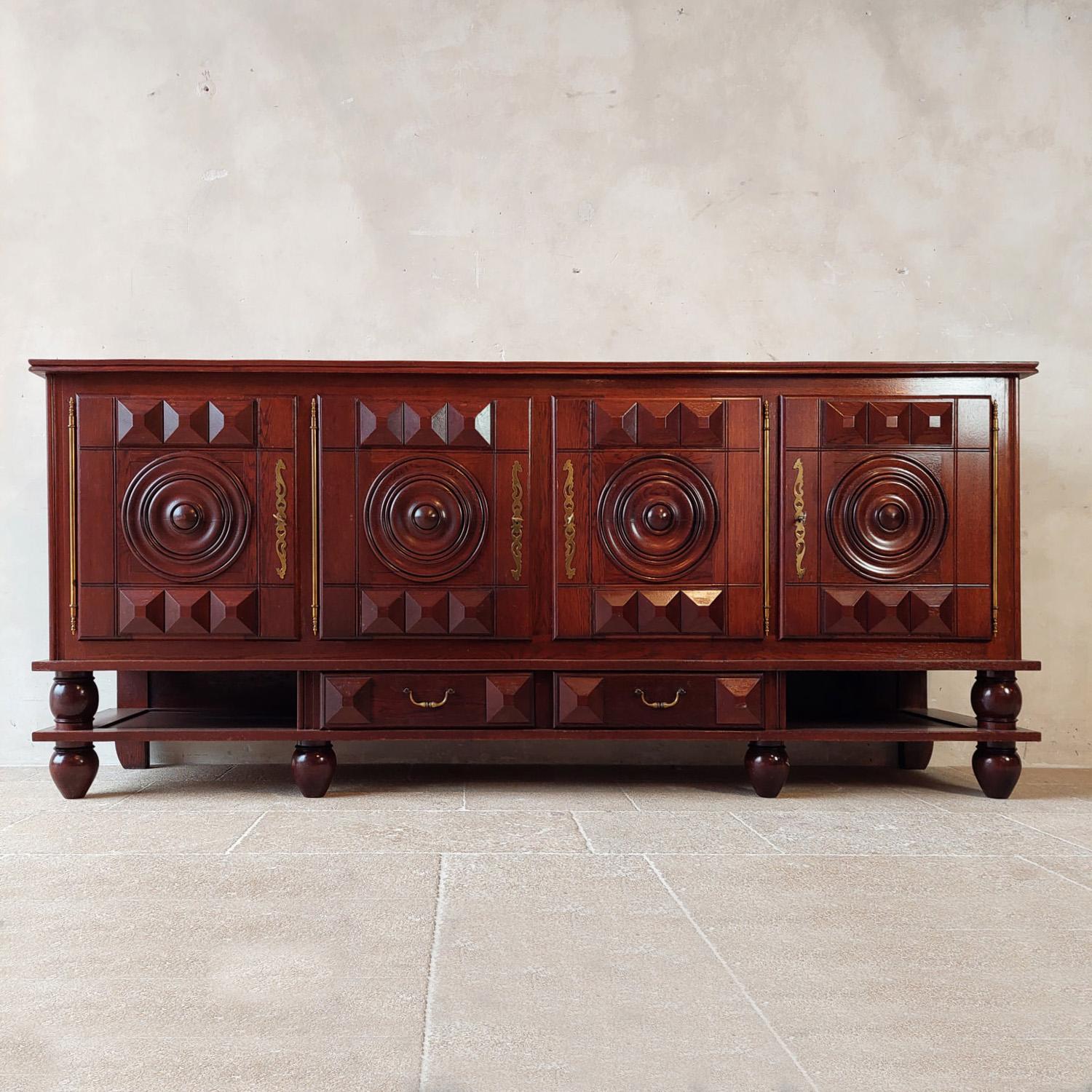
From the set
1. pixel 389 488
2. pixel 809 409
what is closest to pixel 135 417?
pixel 389 488

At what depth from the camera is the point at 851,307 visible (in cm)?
342

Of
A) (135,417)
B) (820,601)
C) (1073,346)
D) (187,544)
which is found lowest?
(820,601)

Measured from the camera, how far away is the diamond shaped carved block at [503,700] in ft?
8.96

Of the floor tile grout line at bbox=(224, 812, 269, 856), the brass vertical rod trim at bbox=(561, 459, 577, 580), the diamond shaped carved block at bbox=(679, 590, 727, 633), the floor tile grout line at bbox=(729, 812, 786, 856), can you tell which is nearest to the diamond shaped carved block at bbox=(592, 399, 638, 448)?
the brass vertical rod trim at bbox=(561, 459, 577, 580)

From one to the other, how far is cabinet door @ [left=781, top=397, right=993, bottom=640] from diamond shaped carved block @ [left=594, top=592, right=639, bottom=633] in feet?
1.43

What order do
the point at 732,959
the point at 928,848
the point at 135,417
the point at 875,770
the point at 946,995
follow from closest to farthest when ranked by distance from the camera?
the point at 946,995 → the point at 732,959 → the point at 928,848 → the point at 135,417 → the point at 875,770

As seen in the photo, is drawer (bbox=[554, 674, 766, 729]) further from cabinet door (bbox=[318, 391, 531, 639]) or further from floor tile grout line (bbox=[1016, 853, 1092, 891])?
floor tile grout line (bbox=[1016, 853, 1092, 891])

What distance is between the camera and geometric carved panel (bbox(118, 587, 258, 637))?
2.69 meters

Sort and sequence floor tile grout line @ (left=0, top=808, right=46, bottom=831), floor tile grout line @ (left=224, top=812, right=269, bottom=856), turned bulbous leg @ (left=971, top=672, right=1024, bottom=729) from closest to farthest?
floor tile grout line @ (left=224, top=812, right=269, bottom=856), floor tile grout line @ (left=0, top=808, right=46, bottom=831), turned bulbous leg @ (left=971, top=672, right=1024, bottom=729)

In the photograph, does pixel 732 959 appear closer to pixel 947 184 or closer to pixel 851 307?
pixel 851 307

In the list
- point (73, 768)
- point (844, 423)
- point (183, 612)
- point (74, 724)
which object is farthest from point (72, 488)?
point (844, 423)

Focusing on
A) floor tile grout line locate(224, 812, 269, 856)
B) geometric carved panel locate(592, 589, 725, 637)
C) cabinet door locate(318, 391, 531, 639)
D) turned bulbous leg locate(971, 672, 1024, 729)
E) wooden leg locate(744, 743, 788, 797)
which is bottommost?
floor tile grout line locate(224, 812, 269, 856)

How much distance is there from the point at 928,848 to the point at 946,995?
0.92 metres

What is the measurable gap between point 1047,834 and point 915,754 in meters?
0.88
